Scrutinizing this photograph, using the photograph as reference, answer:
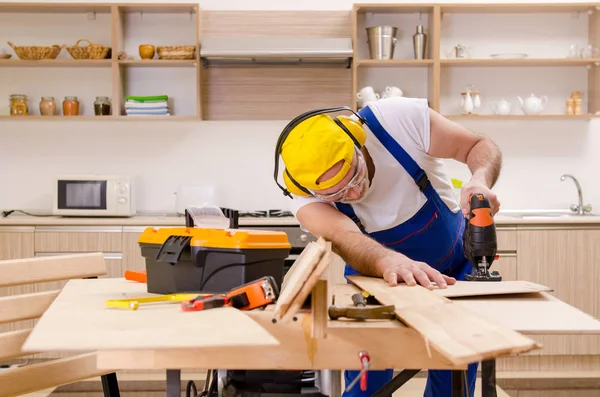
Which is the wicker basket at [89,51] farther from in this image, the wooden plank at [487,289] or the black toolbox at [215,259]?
the wooden plank at [487,289]

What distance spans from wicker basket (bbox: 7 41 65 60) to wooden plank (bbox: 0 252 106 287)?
2.78 metres

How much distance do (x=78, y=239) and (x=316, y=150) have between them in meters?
2.68

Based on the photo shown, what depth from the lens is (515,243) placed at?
13.5 feet

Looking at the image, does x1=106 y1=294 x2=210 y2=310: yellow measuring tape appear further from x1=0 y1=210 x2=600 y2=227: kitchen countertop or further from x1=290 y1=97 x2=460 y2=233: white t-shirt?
x1=0 y1=210 x2=600 y2=227: kitchen countertop

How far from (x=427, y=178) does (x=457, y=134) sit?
176 millimetres

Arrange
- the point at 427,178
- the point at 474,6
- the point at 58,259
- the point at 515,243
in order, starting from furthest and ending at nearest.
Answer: the point at 474,6 → the point at 515,243 → the point at 427,178 → the point at 58,259

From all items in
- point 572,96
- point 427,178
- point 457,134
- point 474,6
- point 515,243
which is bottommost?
point 515,243

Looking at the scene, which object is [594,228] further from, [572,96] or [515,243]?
[572,96]

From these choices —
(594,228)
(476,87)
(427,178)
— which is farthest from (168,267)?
(476,87)

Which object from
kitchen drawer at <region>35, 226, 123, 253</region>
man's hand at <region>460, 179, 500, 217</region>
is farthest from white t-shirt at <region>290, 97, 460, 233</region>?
kitchen drawer at <region>35, 226, 123, 253</region>

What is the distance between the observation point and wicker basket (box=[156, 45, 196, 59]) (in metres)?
4.39

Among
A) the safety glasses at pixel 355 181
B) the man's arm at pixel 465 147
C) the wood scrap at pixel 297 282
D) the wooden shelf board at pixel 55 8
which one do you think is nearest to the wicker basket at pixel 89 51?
the wooden shelf board at pixel 55 8

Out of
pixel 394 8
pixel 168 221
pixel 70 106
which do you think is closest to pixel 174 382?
pixel 168 221

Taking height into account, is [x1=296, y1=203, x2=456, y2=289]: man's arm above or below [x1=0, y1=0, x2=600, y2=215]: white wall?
below
